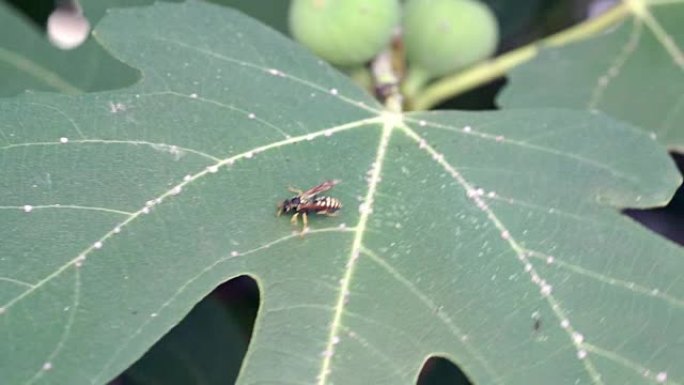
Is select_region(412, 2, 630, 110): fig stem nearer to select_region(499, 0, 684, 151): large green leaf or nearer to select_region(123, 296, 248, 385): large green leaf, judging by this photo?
select_region(499, 0, 684, 151): large green leaf

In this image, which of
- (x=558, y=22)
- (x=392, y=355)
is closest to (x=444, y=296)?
(x=392, y=355)

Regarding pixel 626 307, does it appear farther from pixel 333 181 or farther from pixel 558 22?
pixel 558 22

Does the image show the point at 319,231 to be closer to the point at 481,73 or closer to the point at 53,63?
the point at 481,73

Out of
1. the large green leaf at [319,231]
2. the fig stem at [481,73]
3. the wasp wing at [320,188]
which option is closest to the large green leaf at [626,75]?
the fig stem at [481,73]

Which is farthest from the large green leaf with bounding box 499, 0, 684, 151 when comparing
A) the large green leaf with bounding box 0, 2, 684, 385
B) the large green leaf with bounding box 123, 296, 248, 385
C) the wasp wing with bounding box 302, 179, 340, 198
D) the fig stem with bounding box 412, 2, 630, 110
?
the large green leaf with bounding box 123, 296, 248, 385

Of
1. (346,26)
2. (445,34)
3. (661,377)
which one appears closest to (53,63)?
(346,26)

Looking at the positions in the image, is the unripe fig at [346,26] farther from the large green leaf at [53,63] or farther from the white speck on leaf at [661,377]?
the white speck on leaf at [661,377]
